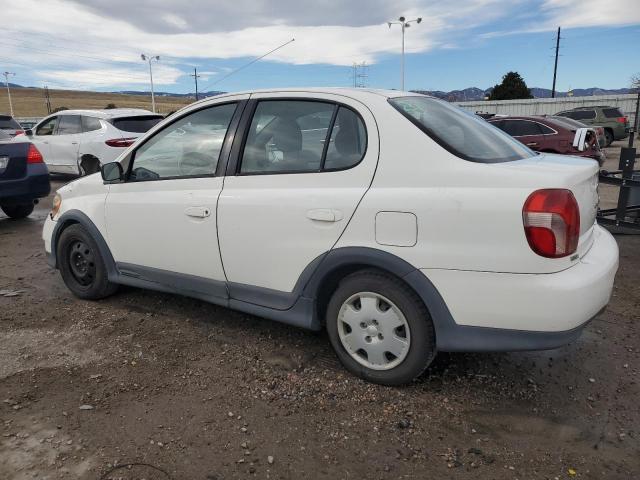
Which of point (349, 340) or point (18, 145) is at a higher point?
point (18, 145)

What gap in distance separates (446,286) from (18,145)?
7253mm

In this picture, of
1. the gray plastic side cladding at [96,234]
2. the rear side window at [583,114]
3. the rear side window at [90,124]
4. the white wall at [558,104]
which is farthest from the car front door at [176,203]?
the white wall at [558,104]

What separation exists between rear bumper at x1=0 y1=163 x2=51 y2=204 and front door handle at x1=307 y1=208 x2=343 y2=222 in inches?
245

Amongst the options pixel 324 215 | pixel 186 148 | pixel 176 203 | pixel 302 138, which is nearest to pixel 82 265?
pixel 176 203

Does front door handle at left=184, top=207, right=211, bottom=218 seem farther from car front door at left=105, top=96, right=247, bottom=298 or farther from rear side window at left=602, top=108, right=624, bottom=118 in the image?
rear side window at left=602, top=108, right=624, bottom=118

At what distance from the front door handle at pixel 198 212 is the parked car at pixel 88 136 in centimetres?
837

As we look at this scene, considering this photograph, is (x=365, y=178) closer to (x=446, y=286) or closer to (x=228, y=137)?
(x=446, y=286)

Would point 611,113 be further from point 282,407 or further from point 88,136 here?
point 282,407

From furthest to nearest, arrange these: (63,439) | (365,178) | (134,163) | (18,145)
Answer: (18,145) → (134,163) → (365,178) → (63,439)

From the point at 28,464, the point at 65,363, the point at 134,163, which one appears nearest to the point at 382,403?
the point at 28,464

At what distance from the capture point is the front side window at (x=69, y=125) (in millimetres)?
11672

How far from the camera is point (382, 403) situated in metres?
2.84

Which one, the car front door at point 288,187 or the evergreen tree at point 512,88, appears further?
the evergreen tree at point 512,88

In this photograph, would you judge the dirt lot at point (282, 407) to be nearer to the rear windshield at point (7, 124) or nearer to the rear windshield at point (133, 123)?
the rear windshield at point (133, 123)
